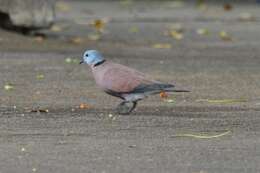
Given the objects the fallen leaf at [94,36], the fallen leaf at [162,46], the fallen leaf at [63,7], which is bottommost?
the fallen leaf at [162,46]

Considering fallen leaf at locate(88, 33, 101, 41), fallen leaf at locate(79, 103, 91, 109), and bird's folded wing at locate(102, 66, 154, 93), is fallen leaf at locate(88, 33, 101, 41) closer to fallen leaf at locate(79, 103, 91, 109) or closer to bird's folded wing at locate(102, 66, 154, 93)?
fallen leaf at locate(79, 103, 91, 109)

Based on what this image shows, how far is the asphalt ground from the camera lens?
727cm

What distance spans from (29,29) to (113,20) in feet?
13.4

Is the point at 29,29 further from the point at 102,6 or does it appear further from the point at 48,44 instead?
the point at 102,6

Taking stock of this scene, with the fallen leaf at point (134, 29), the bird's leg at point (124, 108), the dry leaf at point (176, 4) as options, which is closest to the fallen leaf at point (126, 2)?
the dry leaf at point (176, 4)

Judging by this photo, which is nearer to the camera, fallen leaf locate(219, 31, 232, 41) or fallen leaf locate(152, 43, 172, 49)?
fallen leaf locate(152, 43, 172, 49)

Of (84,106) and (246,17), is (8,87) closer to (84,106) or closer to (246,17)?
(84,106)

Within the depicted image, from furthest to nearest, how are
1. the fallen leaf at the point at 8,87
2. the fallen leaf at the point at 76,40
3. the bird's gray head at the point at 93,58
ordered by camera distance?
the fallen leaf at the point at 76,40 < the fallen leaf at the point at 8,87 < the bird's gray head at the point at 93,58

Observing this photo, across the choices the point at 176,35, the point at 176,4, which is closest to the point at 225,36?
the point at 176,35

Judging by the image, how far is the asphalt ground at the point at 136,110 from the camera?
7.27 meters

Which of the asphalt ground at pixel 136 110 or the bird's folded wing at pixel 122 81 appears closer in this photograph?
the asphalt ground at pixel 136 110

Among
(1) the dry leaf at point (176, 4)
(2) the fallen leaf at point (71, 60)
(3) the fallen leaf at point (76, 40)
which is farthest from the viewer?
(1) the dry leaf at point (176, 4)

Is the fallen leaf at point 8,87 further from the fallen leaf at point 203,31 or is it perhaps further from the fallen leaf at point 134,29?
the fallen leaf at point 203,31

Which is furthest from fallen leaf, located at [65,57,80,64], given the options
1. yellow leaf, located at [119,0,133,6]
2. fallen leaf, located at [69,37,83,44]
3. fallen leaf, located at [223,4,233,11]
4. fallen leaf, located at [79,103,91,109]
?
yellow leaf, located at [119,0,133,6]
